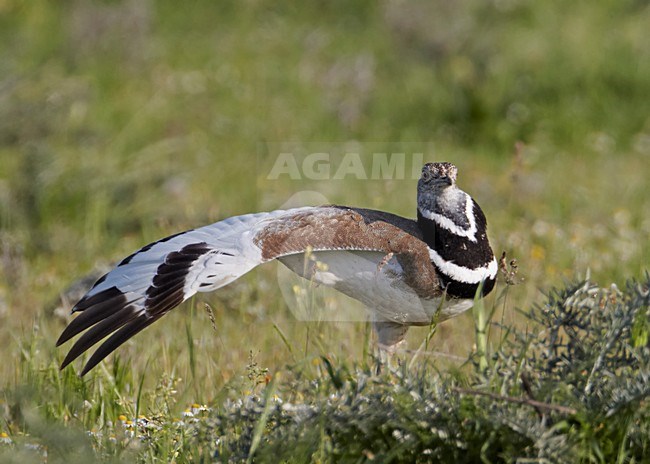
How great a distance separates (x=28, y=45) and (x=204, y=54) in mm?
1594

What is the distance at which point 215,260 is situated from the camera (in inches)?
135

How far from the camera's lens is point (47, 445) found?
100.0 inches

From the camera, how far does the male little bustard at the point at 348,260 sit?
336cm

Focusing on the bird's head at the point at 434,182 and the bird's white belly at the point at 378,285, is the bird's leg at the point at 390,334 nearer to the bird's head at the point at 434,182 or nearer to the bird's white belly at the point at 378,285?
the bird's white belly at the point at 378,285

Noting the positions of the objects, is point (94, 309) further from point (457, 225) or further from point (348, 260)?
point (457, 225)

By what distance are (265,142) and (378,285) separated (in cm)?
482

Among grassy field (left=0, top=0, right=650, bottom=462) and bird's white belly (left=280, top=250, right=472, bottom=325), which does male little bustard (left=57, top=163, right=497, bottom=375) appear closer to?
bird's white belly (left=280, top=250, right=472, bottom=325)

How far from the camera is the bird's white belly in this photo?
138 inches

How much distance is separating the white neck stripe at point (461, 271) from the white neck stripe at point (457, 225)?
0.36 ft

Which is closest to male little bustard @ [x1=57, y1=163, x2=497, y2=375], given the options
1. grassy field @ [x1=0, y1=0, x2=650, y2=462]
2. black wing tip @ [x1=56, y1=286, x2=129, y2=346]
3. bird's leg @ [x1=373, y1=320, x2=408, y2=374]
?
black wing tip @ [x1=56, y1=286, x2=129, y2=346]

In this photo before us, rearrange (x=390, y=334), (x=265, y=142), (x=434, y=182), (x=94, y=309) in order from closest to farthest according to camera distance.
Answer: (x=94, y=309)
(x=434, y=182)
(x=390, y=334)
(x=265, y=142)

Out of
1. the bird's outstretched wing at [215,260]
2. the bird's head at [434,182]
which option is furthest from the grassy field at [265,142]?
the bird's head at [434,182]

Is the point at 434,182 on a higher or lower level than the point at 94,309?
higher

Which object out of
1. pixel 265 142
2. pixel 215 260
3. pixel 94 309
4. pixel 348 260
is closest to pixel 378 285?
pixel 348 260
